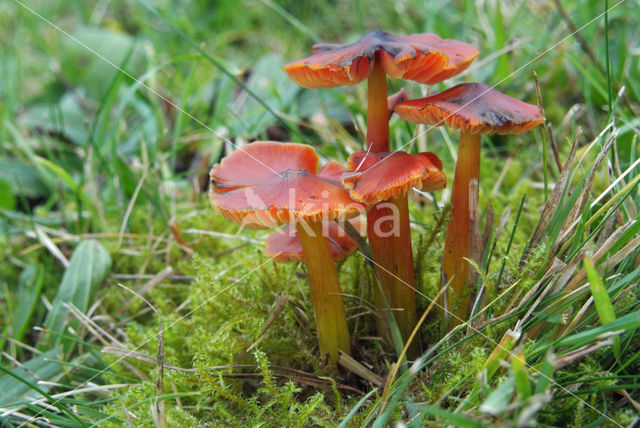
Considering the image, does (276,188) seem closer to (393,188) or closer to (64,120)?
(393,188)

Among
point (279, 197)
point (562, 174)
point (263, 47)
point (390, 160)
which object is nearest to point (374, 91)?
point (390, 160)

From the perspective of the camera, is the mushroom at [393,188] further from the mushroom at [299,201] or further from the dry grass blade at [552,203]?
the dry grass blade at [552,203]

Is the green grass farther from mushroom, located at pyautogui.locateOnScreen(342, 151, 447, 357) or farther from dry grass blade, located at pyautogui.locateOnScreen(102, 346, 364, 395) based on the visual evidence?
mushroom, located at pyautogui.locateOnScreen(342, 151, 447, 357)

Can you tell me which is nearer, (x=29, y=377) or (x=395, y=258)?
(x=395, y=258)

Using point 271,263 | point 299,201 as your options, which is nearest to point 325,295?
point 299,201

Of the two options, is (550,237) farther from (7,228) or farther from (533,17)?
(533,17)

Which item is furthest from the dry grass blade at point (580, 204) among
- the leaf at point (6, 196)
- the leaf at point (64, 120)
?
the leaf at point (64, 120)

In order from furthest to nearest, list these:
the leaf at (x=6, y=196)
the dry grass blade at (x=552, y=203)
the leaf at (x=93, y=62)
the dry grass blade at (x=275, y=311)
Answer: the leaf at (x=93, y=62) → the leaf at (x=6, y=196) → the dry grass blade at (x=275, y=311) → the dry grass blade at (x=552, y=203)
